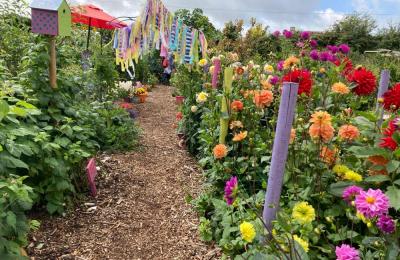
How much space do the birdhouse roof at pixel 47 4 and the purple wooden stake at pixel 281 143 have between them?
193cm

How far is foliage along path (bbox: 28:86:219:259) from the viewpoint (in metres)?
2.18

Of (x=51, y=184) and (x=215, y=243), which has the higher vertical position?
(x=51, y=184)

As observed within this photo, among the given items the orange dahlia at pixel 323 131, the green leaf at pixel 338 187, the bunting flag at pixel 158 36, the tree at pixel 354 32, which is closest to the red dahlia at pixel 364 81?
the orange dahlia at pixel 323 131

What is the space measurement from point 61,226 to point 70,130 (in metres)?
0.67

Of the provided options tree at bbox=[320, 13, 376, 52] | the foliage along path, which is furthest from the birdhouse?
tree at bbox=[320, 13, 376, 52]

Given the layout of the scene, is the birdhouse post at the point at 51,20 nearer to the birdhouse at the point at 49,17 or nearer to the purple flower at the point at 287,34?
the birdhouse at the point at 49,17

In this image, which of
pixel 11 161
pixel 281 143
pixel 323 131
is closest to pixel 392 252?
pixel 323 131

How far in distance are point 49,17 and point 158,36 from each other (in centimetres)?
316

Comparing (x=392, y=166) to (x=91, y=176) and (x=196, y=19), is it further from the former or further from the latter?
(x=196, y=19)

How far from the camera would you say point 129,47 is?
577 centimetres

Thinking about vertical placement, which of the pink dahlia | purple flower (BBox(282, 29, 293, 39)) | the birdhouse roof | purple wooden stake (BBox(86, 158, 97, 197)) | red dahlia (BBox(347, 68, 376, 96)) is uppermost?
purple flower (BBox(282, 29, 293, 39))

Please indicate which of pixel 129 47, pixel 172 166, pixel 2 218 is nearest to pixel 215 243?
pixel 2 218

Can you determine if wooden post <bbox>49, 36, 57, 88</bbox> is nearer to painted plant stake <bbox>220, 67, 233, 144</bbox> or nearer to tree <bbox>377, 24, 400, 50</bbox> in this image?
painted plant stake <bbox>220, 67, 233, 144</bbox>

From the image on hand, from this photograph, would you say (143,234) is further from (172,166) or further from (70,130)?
(172,166)
